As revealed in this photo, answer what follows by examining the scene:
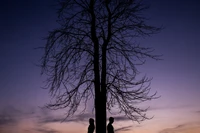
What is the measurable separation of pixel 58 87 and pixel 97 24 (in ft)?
10.9

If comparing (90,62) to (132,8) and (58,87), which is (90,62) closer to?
(58,87)

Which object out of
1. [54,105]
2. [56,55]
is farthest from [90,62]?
[54,105]

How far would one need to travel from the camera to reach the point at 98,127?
1297 centimetres

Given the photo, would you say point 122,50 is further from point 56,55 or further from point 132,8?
point 56,55

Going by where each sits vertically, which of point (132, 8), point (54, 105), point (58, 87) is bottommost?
point (54, 105)

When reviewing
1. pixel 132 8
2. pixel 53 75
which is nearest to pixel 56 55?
pixel 53 75

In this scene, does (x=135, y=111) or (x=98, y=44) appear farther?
(x=98, y=44)

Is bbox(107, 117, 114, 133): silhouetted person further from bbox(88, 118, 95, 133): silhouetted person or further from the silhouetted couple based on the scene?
bbox(88, 118, 95, 133): silhouetted person

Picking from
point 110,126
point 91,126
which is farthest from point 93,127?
point 110,126

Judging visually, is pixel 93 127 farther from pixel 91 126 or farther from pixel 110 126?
pixel 110 126

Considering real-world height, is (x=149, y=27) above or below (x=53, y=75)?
above

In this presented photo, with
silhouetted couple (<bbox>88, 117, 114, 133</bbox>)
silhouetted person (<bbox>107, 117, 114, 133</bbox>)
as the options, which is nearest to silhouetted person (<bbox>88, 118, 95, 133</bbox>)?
silhouetted couple (<bbox>88, 117, 114, 133</bbox>)

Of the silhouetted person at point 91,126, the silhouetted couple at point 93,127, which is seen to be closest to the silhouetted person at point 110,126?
the silhouetted couple at point 93,127

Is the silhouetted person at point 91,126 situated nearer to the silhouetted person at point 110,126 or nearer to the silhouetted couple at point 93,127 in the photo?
the silhouetted couple at point 93,127
